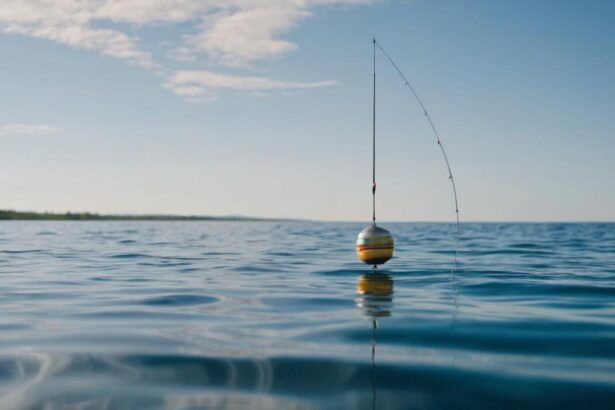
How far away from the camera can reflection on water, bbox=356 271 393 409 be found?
705cm

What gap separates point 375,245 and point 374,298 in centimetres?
236

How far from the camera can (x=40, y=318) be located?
8469mm

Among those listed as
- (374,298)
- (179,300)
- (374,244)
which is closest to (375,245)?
(374,244)

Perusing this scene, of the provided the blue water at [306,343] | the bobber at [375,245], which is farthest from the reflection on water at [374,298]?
the bobber at [375,245]

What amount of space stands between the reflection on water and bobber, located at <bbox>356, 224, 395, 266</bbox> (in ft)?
1.91

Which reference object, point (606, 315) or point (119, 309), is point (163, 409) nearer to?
point (119, 309)

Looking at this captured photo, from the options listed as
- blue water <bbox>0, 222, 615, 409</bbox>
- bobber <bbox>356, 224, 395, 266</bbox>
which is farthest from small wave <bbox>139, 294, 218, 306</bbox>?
bobber <bbox>356, 224, 395, 266</bbox>

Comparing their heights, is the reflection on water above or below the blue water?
above

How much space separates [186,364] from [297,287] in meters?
6.77

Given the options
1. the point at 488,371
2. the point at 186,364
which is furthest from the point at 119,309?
the point at 488,371

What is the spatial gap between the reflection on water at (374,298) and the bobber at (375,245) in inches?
22.9

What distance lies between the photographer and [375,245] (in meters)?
12.9

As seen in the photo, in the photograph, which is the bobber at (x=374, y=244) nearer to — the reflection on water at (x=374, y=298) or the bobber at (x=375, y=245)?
the bobber at (x=375, y=245)

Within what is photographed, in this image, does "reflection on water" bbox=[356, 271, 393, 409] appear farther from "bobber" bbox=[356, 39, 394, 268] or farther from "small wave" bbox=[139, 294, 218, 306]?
"small wave" bbox=[139, 294, 218, 306]
